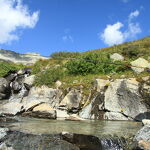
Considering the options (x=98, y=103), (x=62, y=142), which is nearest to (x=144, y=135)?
(x=62, y=142)

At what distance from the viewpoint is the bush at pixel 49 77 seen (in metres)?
21.1

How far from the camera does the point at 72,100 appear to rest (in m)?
17.9

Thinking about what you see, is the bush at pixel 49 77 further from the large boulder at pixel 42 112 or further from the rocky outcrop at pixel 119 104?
the rocky outcrop at pixel 119 104

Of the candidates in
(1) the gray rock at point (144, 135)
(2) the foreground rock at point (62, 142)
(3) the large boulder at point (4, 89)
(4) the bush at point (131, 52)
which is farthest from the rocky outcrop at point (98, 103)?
(4) the bush at point (131, 52)

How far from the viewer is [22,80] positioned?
2298 cm

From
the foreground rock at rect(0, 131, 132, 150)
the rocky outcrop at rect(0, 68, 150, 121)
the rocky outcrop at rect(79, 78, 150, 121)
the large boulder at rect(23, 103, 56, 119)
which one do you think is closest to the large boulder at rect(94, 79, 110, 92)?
the rocky outcrop at rect(0, 68, 150, 121)

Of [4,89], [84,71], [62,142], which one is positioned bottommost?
[62,142]

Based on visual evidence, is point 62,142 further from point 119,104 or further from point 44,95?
point 44,95

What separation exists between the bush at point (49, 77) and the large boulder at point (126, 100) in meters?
5.73

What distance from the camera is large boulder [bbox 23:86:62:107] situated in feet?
62.2

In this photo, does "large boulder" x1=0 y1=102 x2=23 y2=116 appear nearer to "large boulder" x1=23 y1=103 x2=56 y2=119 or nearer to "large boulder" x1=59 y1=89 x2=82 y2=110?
"large boulder" x1=23 y1=103 x2=56 y2=119

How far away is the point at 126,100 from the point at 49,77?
7549mm

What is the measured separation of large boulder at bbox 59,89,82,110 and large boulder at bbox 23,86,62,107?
90 centimetres

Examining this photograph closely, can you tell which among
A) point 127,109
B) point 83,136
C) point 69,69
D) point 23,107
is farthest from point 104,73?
point 83,136
